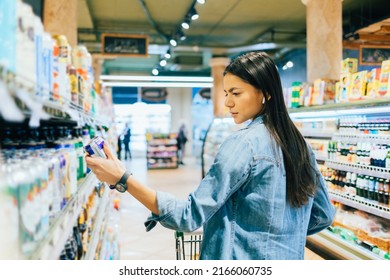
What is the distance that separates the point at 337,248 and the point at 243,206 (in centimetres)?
265

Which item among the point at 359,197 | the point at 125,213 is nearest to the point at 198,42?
→ the point at 125,213

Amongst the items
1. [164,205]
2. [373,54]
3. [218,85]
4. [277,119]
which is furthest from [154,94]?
[164,205]

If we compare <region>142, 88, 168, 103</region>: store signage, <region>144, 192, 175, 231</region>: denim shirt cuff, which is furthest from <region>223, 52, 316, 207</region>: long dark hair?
<region>142, 88, 168, 103</region>: store signage

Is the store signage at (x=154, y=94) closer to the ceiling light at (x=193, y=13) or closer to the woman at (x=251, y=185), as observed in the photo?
the ceiling light at (x=193, y=13)

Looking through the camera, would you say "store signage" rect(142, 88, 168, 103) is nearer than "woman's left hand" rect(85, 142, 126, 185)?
No

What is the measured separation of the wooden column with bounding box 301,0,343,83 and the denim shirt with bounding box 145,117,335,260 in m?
4.02

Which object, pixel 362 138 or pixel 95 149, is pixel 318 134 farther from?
pixel 95 149

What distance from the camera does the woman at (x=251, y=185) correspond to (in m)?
1.09

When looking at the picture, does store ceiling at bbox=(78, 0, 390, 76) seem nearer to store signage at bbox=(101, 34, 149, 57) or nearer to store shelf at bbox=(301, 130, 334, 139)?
store signage at bbox=(101, 34, 149, 57)

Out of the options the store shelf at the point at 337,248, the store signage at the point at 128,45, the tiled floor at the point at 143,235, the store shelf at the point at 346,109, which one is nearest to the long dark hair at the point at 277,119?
the tiled floor at the point at 143,235

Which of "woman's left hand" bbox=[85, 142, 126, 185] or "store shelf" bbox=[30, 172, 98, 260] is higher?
"woman's left hand" bbox=[85, 142, 126, 185]

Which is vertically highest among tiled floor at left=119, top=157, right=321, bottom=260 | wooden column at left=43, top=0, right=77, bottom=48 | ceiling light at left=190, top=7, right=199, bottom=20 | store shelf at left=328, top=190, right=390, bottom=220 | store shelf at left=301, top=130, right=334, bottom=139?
ceiling light at left=190, top=7, right=199, bottom=20

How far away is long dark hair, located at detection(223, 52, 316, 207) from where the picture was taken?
3.86 ft

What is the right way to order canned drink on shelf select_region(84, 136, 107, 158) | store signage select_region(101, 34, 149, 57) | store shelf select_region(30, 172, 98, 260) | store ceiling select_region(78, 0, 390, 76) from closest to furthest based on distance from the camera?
1. store shelf select_region(30, 172, 98, 260)
2. canned drink on shelf select_region(84, 136, 107, 158)
3. store ceiling select_region(78, 0, 390, 76)
4. store signage select_region(101, 34, 149, 57)
